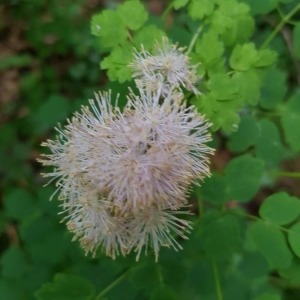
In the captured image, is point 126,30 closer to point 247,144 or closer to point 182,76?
point 182,76

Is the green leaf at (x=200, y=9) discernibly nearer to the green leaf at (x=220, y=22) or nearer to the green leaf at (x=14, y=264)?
the green leaf at (x=220, y=22)

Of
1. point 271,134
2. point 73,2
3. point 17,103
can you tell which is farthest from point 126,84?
point 17,103

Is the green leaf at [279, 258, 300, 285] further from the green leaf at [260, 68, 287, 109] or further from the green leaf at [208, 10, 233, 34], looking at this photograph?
the green leaf at [208, 10, 233, 34]

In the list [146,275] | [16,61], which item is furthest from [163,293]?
[16,61]

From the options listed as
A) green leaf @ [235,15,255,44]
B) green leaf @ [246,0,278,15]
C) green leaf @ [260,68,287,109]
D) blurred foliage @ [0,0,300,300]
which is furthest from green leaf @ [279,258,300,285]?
green leaf @ [246,0,278,15]

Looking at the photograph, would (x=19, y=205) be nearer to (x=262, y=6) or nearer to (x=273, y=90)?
(x=273, y=90)

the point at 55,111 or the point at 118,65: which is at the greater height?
the point at 55,111
